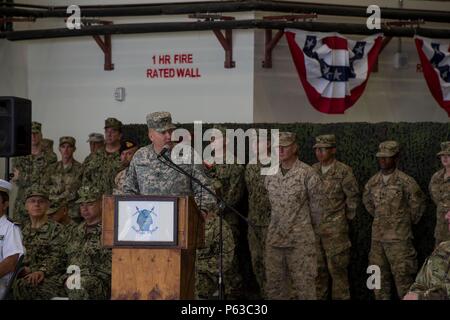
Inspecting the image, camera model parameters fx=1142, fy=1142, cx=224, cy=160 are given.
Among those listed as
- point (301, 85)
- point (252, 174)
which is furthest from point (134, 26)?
point (252, 174)

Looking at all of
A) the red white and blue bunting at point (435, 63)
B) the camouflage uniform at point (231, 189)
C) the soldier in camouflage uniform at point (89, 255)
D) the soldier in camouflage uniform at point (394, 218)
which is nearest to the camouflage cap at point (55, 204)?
the soldier in camouflage uniform at point (89, 255)

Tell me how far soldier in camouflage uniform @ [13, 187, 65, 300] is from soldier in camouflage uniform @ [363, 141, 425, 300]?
10.6ft

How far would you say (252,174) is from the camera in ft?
38.8

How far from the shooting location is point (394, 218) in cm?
1143

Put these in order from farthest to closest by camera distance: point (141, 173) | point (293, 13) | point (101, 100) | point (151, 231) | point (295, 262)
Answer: point (101, 100), point (293, 13), point (295, 262), point (141, 173), point (151, 231)

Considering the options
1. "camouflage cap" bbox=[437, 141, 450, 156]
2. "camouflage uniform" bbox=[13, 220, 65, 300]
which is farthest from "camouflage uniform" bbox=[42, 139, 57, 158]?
"camouflage cap" bbox=[437, 141, 450, 156]

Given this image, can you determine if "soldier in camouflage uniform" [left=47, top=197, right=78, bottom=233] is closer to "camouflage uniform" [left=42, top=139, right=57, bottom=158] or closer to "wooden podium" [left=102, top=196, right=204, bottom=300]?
"camouflage uniform" [left=42, top=139, right=57, bottom=158]

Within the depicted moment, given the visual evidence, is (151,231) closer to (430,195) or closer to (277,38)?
(430,195)

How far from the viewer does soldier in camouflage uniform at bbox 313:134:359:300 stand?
462 inches

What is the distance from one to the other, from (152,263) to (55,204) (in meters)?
4.86

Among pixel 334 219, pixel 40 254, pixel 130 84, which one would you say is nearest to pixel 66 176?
pixel 130 84

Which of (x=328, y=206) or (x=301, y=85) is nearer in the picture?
(x=328, y=206)

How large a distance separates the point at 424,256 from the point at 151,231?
5.20 meters

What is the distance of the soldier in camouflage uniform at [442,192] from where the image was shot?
36.5 feet
